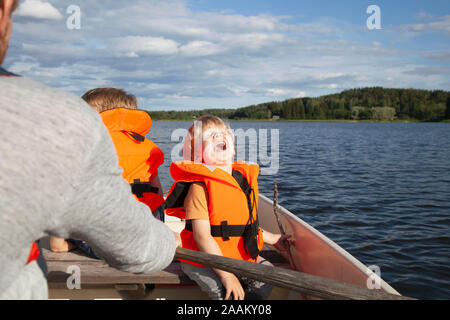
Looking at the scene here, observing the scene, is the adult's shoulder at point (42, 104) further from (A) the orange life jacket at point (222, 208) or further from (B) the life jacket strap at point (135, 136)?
(B) the life jacket strap at point (135, 136)

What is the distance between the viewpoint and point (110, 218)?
2.58ft

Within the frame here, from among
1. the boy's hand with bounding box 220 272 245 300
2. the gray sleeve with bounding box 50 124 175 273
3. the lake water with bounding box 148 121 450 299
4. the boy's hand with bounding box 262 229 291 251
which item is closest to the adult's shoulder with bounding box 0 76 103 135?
the gray sleeve with bounding box 50 124 175 273

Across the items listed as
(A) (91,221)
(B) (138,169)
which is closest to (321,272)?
(B) (138,169)

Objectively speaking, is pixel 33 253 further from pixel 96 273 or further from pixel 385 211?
pixel 385 211

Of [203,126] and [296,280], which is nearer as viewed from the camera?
[296,280]

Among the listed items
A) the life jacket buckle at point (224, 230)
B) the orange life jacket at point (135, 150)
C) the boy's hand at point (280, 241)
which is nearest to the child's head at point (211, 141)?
the life jacket buckle at point (224, 230)

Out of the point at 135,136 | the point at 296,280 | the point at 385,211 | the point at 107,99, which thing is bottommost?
the point at 385,211

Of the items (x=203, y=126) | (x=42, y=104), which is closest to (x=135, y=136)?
(x=203, y=126)

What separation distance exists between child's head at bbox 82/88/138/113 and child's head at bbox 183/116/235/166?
37.4 inches

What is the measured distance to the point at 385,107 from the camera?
108 meters

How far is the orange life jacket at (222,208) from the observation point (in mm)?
2709

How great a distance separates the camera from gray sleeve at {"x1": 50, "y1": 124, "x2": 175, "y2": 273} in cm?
73

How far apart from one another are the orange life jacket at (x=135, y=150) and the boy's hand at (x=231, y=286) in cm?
126

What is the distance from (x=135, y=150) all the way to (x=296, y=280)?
2132 mm
